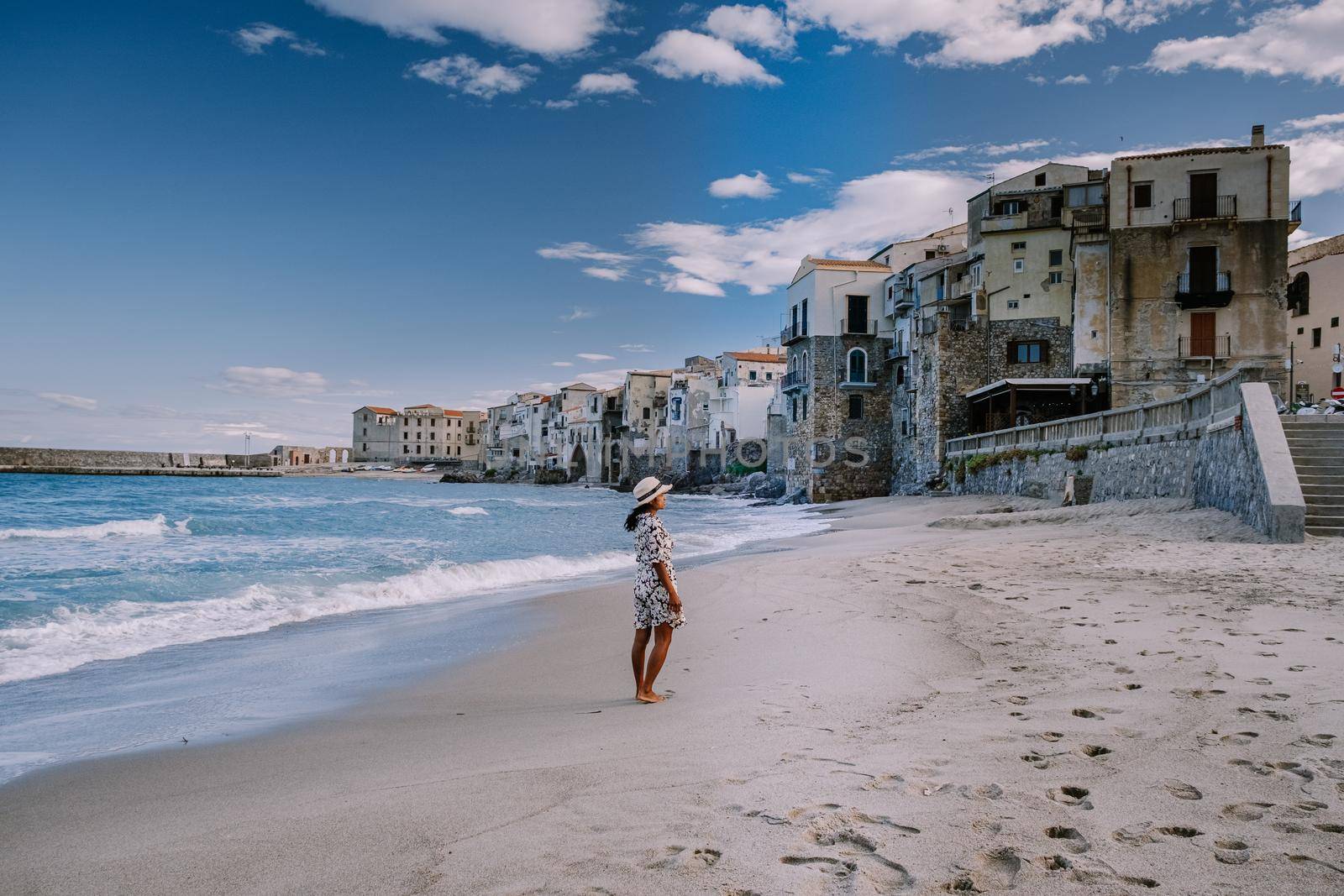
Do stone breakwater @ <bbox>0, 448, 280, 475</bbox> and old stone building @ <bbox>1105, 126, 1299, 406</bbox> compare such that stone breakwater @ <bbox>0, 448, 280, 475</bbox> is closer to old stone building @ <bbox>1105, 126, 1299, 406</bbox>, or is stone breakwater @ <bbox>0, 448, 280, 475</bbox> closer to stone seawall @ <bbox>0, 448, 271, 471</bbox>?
stone seawall @ <bbox>0, 448, 271, 471</bbox>

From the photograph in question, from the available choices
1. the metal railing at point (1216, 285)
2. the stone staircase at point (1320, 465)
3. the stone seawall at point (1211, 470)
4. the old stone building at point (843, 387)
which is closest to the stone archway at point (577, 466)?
the old stone building at point (843, 387)

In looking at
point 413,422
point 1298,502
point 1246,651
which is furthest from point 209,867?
point 413,422

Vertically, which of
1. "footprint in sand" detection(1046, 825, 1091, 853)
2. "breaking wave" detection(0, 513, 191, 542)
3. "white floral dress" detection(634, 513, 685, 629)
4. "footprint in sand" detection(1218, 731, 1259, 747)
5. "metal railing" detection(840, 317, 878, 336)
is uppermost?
"metal railing" detection(840, 317, 878, 336)

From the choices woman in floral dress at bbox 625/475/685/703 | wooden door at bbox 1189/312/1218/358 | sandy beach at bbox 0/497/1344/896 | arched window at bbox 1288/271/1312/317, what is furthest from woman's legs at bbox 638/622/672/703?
arched window at bbox 1288/271/1312/317

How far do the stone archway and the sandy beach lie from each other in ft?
285

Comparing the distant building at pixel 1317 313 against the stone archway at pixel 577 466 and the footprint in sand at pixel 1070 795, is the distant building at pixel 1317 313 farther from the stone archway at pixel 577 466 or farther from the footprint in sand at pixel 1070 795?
the stone archway at pixel 577 466

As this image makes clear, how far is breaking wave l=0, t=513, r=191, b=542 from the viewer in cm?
2325

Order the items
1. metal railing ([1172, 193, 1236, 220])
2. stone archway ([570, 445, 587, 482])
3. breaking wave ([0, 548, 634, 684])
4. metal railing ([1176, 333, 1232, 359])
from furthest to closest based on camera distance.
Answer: stone archway ([570, 445, 587, 482]), metal railing ([1176, 333, 1232, 359]), metal railing ([1172, 193, 1236, 220]), breaking wave ([0, 548, 634, 684])

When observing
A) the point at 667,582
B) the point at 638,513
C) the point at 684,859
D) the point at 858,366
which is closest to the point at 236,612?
the point at 638,513

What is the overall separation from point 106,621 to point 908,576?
33.5ft

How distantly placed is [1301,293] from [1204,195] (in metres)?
15.9

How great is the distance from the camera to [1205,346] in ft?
101

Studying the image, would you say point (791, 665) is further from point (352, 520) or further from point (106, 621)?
point (352, 520)

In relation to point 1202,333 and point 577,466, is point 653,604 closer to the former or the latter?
point 1202,333
